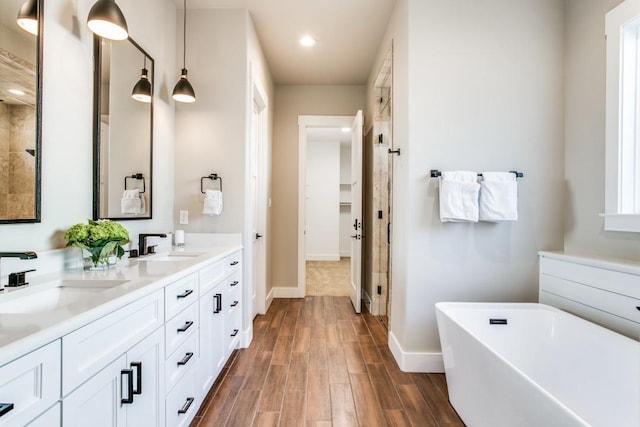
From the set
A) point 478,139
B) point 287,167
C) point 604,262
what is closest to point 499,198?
point 478,139

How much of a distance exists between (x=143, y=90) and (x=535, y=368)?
3.07 m

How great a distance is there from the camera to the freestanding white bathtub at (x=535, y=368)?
48.4 inches

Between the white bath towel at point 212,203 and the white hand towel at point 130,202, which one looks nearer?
the white hand towel at point 130,202

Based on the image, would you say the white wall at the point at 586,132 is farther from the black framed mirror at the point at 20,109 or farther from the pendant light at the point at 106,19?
the black framed mirror at the point at 20,109

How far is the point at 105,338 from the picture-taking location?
1.00 metres

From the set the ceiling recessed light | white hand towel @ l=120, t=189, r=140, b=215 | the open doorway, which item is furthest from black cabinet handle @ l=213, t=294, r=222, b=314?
the open doorway

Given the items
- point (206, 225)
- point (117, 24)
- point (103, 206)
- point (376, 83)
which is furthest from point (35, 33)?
point (376, 83)

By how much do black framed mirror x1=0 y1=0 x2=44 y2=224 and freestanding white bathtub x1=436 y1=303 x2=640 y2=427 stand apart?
2081 millimetres

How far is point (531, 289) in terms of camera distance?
2.35 meters

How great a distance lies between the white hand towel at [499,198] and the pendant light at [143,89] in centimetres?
241

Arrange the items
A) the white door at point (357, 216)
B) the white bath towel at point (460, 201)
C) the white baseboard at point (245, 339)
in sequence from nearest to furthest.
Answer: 1. the white bath towel at point (460, 201)
2. the white baseboard at point (245, 339)
3. the white door at point (357, 216)

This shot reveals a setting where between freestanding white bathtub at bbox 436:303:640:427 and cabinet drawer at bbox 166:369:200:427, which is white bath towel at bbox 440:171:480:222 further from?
cabinet drawer at bbox 166:369:200:427

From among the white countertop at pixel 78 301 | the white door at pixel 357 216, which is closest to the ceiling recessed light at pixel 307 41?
the white door at pixel 357 216

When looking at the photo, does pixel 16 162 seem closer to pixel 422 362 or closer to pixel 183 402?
pixel 183 402
